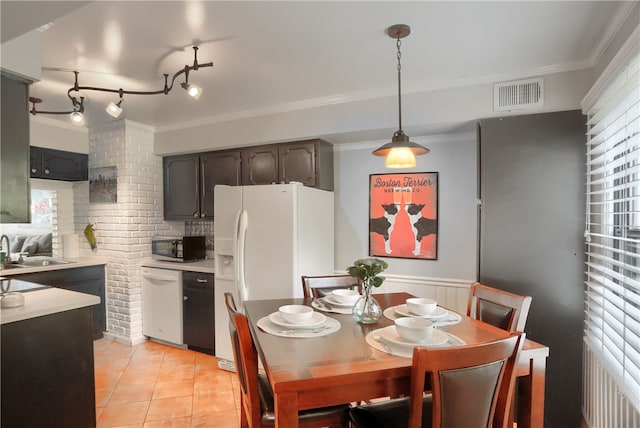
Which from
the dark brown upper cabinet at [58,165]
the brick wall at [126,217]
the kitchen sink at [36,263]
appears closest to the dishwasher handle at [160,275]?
the brick wall at [126,217]

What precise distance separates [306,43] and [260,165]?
155cm

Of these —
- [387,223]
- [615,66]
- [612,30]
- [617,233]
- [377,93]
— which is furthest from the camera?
[387,223]

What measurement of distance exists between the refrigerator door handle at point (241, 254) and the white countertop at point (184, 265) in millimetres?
547

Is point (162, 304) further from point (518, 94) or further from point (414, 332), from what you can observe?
point (518, 94)

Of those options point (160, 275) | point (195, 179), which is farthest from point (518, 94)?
point (160, 275)

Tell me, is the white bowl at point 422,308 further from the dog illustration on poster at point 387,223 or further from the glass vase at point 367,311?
the dog illustration on poster at point 387,223

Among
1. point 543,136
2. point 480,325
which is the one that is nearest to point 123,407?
point 480,325

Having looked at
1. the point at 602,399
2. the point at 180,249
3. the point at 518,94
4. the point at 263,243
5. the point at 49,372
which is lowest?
the point at 602,399

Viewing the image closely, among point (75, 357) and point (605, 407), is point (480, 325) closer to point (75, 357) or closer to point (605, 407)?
point (605, 407)

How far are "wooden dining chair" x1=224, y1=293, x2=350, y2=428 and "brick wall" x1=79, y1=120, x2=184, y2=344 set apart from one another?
2602 millimetres

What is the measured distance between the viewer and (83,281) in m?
3.59

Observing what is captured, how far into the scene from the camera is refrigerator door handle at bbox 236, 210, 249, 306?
2797mm

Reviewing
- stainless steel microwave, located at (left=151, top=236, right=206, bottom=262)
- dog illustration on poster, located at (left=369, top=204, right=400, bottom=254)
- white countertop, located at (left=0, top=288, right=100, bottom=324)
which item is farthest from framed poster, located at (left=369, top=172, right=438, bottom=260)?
white countertop, located at (left=0, top=288, right=100, bottom=324)

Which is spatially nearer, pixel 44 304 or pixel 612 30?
pixel 612 30
